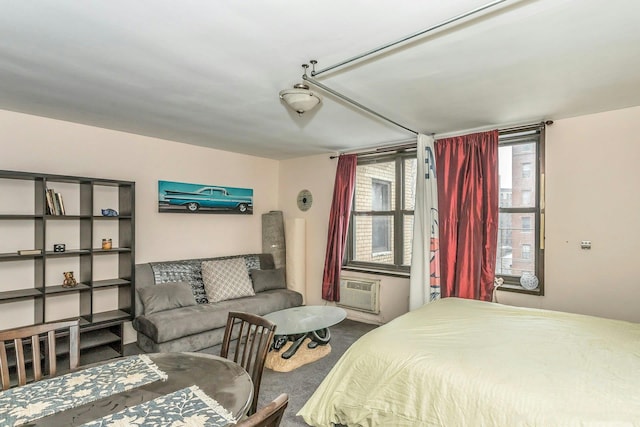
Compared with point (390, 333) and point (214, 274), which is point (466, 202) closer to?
point (390, 333)

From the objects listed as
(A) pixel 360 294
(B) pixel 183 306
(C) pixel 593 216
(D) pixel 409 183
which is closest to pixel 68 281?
(B) pixel 183 306

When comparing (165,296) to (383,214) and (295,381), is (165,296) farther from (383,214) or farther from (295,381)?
(383,214)

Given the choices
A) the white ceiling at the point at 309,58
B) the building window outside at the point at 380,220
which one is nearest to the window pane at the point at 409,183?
the building window outside at the point at 380,220

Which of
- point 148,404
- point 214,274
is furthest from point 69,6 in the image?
point 214,274

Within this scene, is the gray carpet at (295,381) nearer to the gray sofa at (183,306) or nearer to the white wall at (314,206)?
the gray sofa at (183,306)

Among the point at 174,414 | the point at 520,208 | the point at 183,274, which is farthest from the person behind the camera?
the point at 183,274

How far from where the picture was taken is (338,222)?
4.82m

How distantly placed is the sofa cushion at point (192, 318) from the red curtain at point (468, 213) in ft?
7.16

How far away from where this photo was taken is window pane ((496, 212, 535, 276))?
3643 mm

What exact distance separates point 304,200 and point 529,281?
313 centimetres

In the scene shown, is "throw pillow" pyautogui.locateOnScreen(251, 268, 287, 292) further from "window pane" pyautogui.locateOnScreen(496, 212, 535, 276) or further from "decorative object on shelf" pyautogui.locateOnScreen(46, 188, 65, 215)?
"window pane" pyautogui.locateOnScreen(496, 212, 535, 276)

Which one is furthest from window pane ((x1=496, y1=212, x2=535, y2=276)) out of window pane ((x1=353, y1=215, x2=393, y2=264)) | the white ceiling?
window pane ((x1=353, y1=215, x2=393, y2=264))

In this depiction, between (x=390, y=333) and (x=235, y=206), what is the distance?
336 cm

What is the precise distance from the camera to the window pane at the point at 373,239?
15.6ft
